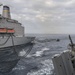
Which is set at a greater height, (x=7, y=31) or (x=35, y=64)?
(x=7, y=31)

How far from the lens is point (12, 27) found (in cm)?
4253

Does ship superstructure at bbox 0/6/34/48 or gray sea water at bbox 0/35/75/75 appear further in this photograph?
ship superstructure at bbox 0/6/34/48

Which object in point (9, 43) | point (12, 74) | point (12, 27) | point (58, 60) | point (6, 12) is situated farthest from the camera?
point (6, 12)

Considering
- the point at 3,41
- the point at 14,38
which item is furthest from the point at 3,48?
the point at 14,38

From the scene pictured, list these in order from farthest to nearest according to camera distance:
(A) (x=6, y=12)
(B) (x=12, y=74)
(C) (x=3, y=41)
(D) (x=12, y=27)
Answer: (A) (x=6, y=12) → (D) (x=12, y=27) → (C) (x=3, y=41) → (B) (x=12, y=74)

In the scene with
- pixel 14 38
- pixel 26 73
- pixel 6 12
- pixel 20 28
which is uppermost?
pixel 6 12

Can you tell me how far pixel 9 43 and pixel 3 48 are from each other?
2.55 metres

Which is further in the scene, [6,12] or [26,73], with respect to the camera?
[6,12]

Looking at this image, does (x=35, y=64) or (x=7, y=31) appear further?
(x=7, y=31)

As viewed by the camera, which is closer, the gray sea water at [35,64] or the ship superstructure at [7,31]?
the gray sea water at [35,64]

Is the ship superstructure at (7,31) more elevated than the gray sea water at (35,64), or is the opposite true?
the ship superstructure at (7,31)

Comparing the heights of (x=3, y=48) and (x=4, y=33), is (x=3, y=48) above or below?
below

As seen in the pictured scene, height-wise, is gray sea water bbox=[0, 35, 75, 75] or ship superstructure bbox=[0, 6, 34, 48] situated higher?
ship superstructure bbox=[0, 6, 34, 48]

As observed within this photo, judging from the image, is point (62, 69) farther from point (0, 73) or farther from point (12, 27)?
point (12, 27)
